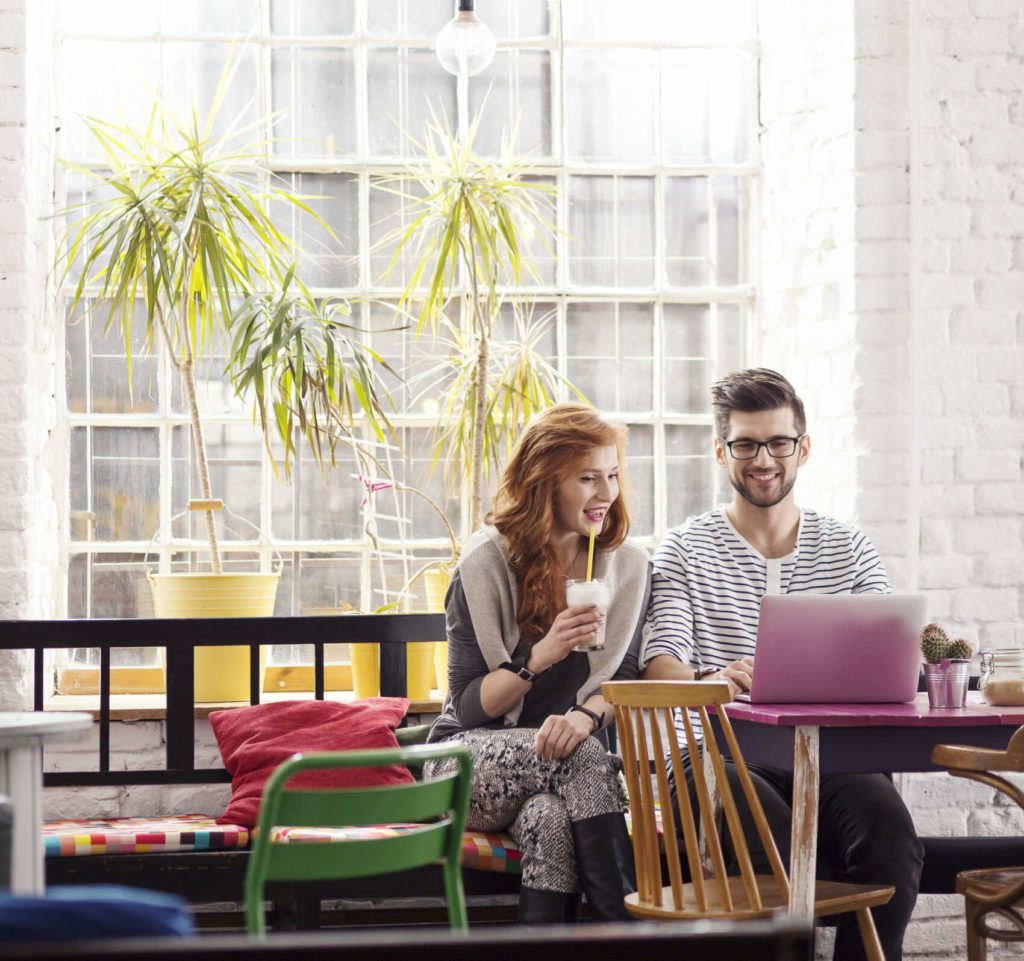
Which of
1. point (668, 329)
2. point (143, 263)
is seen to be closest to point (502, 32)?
point (668, 329)

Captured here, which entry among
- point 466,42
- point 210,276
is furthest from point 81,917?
point 466,42

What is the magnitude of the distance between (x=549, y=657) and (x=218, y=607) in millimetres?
1079

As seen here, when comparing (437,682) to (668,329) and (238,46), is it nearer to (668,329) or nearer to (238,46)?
(668,329)

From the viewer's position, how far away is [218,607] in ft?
11.4

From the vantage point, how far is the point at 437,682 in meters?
3.73

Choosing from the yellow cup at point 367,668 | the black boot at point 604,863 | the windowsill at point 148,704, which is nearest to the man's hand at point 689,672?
the black boot at point 604,863

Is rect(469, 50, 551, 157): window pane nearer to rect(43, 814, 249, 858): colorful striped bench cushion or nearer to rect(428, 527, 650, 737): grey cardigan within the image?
rect(428, 527, 650, 737): grey cardigan

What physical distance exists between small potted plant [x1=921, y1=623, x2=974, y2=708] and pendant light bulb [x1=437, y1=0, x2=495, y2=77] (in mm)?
1903

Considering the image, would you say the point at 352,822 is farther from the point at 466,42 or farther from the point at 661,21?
the point at 661,21

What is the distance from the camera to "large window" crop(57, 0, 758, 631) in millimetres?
3801

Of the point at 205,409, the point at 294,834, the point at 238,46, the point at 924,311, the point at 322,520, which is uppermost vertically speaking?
the point at 238,46

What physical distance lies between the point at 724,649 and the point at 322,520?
1.35 meters

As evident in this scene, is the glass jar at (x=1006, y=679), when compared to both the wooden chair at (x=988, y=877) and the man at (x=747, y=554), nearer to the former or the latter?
the wooden chair at (x=988, y=877)

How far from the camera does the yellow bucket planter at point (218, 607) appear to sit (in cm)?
347
